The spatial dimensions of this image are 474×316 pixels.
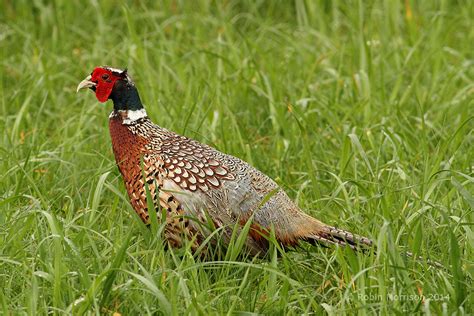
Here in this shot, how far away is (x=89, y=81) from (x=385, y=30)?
109 inches

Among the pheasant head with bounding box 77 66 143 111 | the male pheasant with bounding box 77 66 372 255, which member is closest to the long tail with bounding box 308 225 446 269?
the male pheasant with bounding box 77 66 372 255

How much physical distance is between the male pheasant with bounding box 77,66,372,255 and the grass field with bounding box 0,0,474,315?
101 mm

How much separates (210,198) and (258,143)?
1260mm

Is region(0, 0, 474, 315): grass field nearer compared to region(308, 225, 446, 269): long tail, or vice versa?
region(0, 0, 474, 315): grass field

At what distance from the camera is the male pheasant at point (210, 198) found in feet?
13.4

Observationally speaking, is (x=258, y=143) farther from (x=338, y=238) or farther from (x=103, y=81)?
(x=338, y=238)

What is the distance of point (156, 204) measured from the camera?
161 inches

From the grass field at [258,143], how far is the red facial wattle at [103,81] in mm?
356

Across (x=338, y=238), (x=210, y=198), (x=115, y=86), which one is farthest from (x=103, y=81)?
(x=338, y=238)

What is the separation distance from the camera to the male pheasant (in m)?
4.10

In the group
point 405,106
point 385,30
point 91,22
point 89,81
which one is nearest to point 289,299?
point 89,81

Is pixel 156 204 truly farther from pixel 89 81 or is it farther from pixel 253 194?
pixel 89 81

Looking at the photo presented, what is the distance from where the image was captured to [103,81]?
15.0 feet

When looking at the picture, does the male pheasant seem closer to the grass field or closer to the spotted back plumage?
the spotted back plumage
